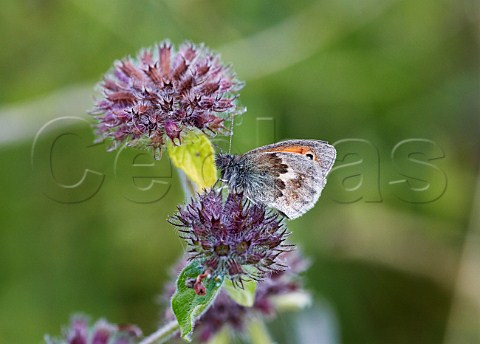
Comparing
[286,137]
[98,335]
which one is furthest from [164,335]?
[286,137]

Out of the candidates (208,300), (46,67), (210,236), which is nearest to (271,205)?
(210,236)

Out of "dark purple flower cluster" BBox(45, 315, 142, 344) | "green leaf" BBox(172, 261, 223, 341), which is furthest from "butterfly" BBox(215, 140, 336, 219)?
"dark purple flower cluster" BBox(45, 315, 142, 344)

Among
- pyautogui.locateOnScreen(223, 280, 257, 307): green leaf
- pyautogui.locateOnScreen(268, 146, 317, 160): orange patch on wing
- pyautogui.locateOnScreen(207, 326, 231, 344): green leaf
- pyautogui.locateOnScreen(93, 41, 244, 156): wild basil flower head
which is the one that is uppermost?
pyautogui.locateOnScreen(93, 41, 244, 156): wild basil flower head

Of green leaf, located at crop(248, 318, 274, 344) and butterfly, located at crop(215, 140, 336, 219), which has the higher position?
butterfly, located at crop(215, 140, 336, 219)

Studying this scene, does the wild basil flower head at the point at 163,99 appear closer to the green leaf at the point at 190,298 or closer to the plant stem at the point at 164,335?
the green leaf at the point at 190,298

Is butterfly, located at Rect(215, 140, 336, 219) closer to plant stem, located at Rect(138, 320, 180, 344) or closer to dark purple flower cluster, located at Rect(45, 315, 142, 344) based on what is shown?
plant stem, located at Rect(138, 320, 180, 344)

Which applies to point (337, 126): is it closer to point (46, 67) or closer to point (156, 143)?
point (46, 67)

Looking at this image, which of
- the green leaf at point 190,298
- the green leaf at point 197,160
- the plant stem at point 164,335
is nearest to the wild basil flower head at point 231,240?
the green leaf at point 190,298

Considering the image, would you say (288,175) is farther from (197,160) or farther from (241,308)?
(241,308)
